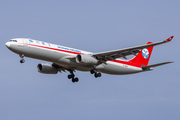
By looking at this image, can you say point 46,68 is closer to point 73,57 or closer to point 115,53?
point 73,57

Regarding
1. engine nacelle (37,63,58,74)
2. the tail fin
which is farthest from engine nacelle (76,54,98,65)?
the tail fin

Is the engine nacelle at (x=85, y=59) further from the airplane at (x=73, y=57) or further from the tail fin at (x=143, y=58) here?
the tail fin at (x=143, y=58)

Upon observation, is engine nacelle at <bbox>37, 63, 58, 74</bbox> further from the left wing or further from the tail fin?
the tail fin

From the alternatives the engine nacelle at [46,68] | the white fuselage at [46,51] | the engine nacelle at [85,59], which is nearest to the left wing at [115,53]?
the engine nacelle at [85,59]

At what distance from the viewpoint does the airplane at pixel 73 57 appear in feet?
134

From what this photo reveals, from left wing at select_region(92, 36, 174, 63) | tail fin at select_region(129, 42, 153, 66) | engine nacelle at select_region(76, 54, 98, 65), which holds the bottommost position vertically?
engine nacelle at select_region(76, 54, 98, 65)

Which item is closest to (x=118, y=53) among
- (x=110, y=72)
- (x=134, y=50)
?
(x=134, y=50)

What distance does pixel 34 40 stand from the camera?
41.7m

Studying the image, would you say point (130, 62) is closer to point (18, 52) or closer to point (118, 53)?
point (118, 53)

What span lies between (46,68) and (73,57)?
22.9 feet

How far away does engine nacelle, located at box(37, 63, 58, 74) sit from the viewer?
157 feet

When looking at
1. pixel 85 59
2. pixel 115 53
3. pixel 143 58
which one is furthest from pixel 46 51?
pixel 143 58

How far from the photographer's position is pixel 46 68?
47719 millimetres

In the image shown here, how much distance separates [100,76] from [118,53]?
4.95 m
